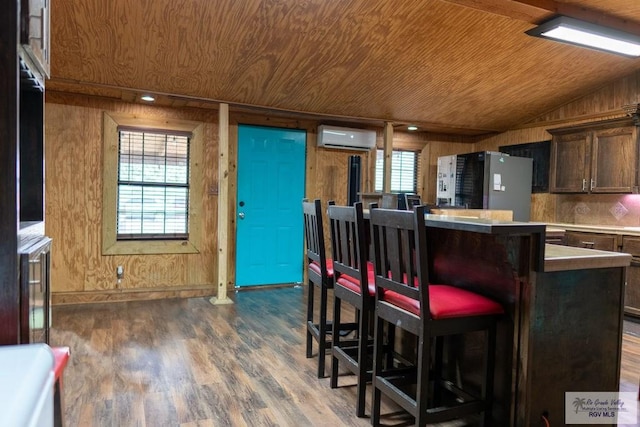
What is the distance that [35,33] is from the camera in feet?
4.22

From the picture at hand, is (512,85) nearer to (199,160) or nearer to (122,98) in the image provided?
(199,160)

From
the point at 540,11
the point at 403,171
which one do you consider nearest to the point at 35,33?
the point at 540,11

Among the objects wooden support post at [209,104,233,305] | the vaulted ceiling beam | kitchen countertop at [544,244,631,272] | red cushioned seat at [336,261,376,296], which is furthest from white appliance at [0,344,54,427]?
wooden support post at [209,104,233,305]

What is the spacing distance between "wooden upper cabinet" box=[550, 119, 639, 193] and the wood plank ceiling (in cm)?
50

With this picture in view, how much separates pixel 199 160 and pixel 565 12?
375 centimetres

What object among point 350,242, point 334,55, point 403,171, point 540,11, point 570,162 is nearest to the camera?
point 350,242

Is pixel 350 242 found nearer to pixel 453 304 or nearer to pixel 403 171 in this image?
pixel 453 304

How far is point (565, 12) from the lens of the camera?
2.99m

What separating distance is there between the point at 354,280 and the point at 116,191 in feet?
10.7

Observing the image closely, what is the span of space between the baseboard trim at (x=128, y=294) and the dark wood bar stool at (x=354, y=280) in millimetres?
2696

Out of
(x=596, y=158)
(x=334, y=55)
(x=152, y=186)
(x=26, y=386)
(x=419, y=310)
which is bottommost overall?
(x=419, y=310)

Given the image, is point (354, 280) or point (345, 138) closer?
point (354, 280)

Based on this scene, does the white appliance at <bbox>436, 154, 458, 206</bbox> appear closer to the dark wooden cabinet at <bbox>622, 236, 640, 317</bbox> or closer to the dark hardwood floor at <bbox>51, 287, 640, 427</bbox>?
the dark wooden cabinet at <bbox>622, 236, 640, 317</bbox>

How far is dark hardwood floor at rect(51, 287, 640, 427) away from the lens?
2.12 m
